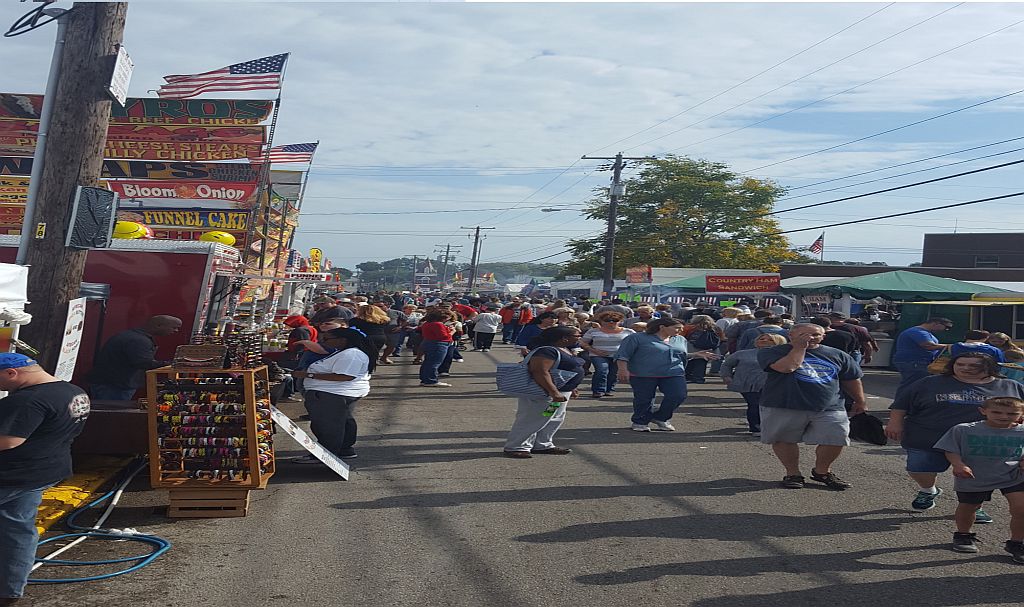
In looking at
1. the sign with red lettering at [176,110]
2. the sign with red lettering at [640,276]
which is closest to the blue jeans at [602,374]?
the sign with red lettering at [176,110]

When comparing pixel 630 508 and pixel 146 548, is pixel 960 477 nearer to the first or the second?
pixel 630 508

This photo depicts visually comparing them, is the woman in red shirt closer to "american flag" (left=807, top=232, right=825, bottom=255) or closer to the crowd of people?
the crowd of people

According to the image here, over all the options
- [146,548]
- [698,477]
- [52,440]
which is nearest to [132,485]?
[146,548]

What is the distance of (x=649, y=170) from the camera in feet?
200

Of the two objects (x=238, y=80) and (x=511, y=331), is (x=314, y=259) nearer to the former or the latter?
(x=511, y=331)

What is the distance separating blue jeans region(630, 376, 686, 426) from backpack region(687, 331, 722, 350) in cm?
565

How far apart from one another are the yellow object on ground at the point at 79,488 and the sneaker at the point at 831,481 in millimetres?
6071

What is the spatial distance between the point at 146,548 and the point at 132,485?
1979mm

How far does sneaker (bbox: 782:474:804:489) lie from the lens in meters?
8.27

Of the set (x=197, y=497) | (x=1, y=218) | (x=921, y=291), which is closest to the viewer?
(x=197, y=497)

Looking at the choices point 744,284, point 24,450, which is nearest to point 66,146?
point 24,450

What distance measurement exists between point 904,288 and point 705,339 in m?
8.59

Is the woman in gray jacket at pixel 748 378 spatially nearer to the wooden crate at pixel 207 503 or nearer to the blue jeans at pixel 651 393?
the blue jeans at pixel 651 393

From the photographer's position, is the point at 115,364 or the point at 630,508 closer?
the point at 630,508
